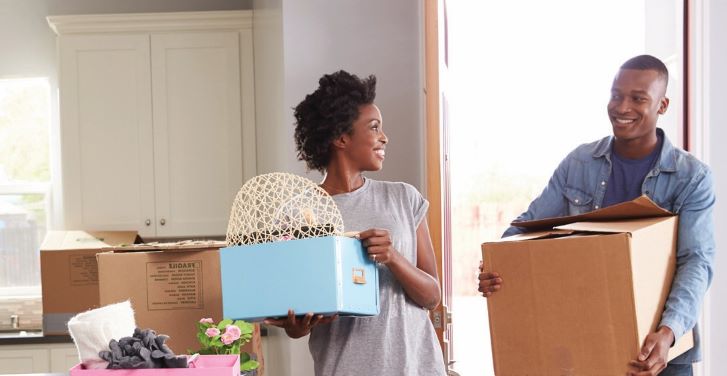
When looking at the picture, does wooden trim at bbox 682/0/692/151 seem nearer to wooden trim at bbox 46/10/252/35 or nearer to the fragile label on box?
the fragile label on box

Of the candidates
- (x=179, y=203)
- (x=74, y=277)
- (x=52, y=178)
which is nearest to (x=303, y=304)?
(x=74, y=277)

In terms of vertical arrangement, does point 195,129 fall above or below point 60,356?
above

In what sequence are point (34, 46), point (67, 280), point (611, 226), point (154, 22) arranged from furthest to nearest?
point (34, 46), point (154, 22), point (67, 280), point (611, 226)

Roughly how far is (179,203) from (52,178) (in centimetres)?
76

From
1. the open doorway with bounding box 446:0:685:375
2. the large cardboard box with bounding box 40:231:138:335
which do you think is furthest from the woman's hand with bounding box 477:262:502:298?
the open doorway with bounding box 446:0:685:375

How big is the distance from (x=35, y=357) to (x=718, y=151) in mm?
2905

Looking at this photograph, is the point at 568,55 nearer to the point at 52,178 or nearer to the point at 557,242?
the point at 52,178

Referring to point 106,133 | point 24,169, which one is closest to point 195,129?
point 106,133

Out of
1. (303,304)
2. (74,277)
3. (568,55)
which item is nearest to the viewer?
(303,304)

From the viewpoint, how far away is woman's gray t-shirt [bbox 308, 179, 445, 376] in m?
1.69

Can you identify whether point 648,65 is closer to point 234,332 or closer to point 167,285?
point 234,332

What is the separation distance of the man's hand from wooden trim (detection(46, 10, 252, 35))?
2.96 metres

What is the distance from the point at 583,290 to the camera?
160cm

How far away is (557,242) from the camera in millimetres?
1604
